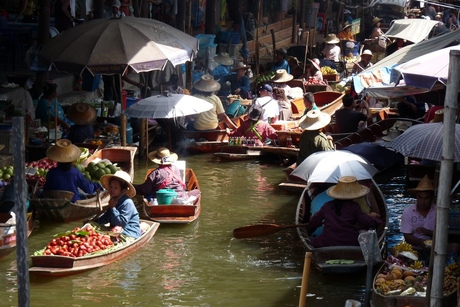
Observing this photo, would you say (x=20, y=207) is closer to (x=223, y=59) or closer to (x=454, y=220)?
(x=454, y=220)

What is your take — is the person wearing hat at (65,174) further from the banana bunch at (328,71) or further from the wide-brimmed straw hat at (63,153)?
the banana bunch at (328,71)

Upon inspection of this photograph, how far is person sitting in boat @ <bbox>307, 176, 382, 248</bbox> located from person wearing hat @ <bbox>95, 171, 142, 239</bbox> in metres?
2.23

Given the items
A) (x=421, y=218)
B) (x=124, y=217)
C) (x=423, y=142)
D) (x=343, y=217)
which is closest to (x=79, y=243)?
(x=124, y=217)

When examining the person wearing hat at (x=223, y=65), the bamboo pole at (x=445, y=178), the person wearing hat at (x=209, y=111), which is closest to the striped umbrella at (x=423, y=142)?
the bamboo pole at (x=445, y=178)

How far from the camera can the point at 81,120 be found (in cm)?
1464

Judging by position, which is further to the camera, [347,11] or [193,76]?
[347,11]

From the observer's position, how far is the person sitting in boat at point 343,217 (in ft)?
31.0

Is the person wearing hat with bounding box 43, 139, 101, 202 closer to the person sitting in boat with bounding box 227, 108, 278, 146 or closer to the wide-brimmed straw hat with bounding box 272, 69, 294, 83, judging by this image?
the person sitting in boat with bounding box 227, 108, 278, 146

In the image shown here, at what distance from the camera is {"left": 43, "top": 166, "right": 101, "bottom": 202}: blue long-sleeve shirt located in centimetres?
1149

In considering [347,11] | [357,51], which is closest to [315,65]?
[357,51]

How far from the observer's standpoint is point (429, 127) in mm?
10047

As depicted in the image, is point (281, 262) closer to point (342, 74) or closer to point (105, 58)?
point (105, 58)

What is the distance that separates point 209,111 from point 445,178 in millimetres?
10709

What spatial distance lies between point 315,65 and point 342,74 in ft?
8.60
